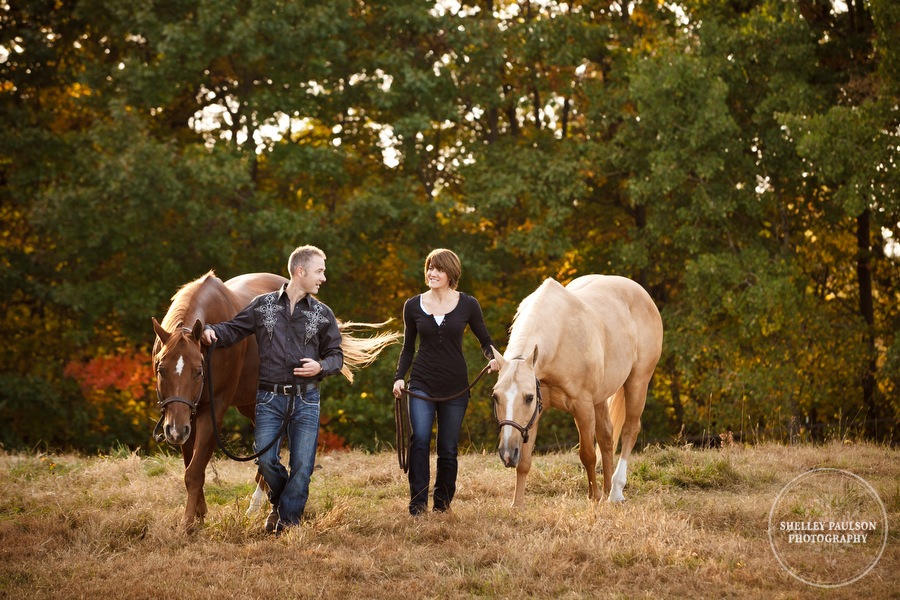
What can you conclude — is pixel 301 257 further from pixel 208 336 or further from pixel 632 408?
pixel 632 408

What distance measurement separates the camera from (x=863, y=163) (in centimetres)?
1277

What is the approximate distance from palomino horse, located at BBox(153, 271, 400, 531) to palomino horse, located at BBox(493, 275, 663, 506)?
131 cm

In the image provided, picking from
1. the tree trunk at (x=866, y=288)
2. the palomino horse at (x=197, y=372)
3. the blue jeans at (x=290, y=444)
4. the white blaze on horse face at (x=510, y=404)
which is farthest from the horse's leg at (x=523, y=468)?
the tree trunk at (x=866, y=288)

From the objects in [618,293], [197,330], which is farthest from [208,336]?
[618,293]

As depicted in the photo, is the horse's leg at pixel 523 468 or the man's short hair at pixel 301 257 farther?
the horse's leg at pixel 523 468

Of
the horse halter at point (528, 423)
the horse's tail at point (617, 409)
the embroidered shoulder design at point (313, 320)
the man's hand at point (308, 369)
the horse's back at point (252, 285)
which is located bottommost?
the horse's tail at point (617, 409)

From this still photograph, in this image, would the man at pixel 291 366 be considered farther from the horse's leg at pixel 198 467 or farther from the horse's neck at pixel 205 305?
the horse's leg at pixel 198 467

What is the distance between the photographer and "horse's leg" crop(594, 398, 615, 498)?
6.89 m

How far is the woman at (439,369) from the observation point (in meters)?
5.93

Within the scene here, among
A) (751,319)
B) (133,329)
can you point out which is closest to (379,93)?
(133,329)

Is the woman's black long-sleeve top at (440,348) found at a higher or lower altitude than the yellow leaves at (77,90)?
lower

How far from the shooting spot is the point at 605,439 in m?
7.18

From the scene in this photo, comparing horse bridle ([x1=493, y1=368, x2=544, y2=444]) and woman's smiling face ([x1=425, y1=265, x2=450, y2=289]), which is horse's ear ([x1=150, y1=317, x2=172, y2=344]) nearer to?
woman's smiling face ([x1=425, y1=265, x2=450, y2=289])

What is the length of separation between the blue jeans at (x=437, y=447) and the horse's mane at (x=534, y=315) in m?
0.60
